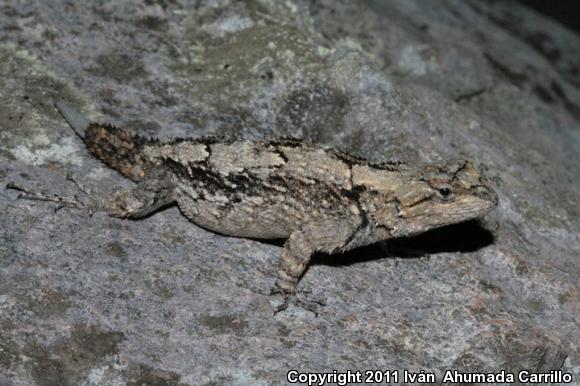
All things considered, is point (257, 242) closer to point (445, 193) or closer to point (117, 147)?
point (117, 147)

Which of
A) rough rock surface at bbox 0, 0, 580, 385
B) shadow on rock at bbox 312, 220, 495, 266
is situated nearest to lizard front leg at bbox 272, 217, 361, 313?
rough rock surface at bbox 0, 0, 580, 385

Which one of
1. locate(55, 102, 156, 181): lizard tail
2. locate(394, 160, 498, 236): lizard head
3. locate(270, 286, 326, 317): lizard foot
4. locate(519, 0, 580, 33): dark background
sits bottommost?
locate(519, 0, 580, 33): dark background

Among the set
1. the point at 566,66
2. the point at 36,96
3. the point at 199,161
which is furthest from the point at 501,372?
the point at 566,66

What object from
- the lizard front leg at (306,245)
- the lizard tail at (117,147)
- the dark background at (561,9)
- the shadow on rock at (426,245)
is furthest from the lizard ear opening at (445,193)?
the dark background at (561,9)

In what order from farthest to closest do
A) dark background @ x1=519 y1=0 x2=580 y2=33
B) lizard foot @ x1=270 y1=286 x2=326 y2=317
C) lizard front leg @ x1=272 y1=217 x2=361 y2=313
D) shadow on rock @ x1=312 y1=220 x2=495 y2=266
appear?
dark background @ x1=519 y1=0 x2=580 y2=33
shadow on rock @ x1=312 y1=220 x2=495 y2=266
lizard front leg @ x1=272 y1=217 x2=361 y2=313
lizard foot @ x1=270 y1=286 x2=326 y2=317

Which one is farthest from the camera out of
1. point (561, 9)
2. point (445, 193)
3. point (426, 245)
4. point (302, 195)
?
point (561, 9)

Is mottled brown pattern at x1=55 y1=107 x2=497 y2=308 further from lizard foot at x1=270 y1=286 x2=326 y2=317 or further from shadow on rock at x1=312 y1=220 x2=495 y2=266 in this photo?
shadow on rock at x1=312 y1=220 x2=495 y2=266

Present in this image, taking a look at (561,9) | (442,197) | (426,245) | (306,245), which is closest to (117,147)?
(306,245)
